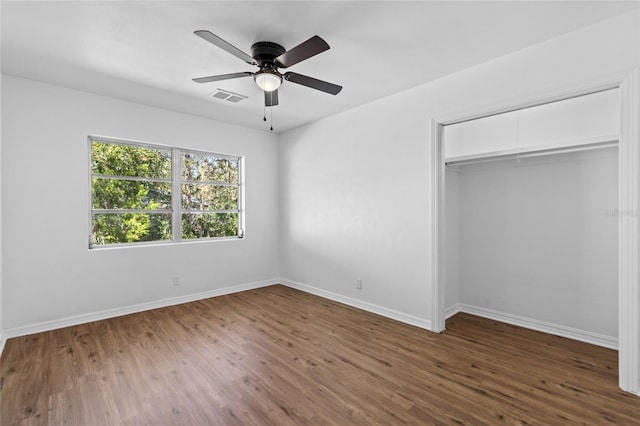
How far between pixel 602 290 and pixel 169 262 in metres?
5.17

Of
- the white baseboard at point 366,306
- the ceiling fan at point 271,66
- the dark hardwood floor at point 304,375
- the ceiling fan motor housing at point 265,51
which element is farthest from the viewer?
the white baseboard at point 366,306

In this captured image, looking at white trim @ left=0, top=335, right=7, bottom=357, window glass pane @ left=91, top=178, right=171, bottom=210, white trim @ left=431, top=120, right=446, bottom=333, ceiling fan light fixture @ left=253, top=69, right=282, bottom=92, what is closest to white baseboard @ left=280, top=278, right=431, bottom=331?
white trim @ left=431, top=120, right=446, bottom=333

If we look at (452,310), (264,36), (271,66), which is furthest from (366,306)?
(264,36)

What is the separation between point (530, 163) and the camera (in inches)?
135

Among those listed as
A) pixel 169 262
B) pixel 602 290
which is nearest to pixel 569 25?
pixel 602 290

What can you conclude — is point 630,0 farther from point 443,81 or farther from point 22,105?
point 22,105

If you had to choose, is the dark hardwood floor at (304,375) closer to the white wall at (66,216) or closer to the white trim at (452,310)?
the white trim at (452,310)

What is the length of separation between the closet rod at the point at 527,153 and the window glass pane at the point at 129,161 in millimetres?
3923

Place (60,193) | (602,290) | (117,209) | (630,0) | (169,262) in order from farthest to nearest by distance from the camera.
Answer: (169,262) < (117,209) < (60,193) < (602,290) < (630,0)

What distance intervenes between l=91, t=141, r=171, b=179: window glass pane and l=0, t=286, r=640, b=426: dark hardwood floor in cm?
195

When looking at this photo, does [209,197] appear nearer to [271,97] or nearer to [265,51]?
[271,97]

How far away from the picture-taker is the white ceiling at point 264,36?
2176 millimetres

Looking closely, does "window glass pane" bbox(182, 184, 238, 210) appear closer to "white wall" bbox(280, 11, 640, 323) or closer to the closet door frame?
"white wall" bbox(280, 11, 640, 323)

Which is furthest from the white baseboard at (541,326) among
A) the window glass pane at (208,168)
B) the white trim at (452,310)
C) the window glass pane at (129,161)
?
the window glass pane at (129,161)
